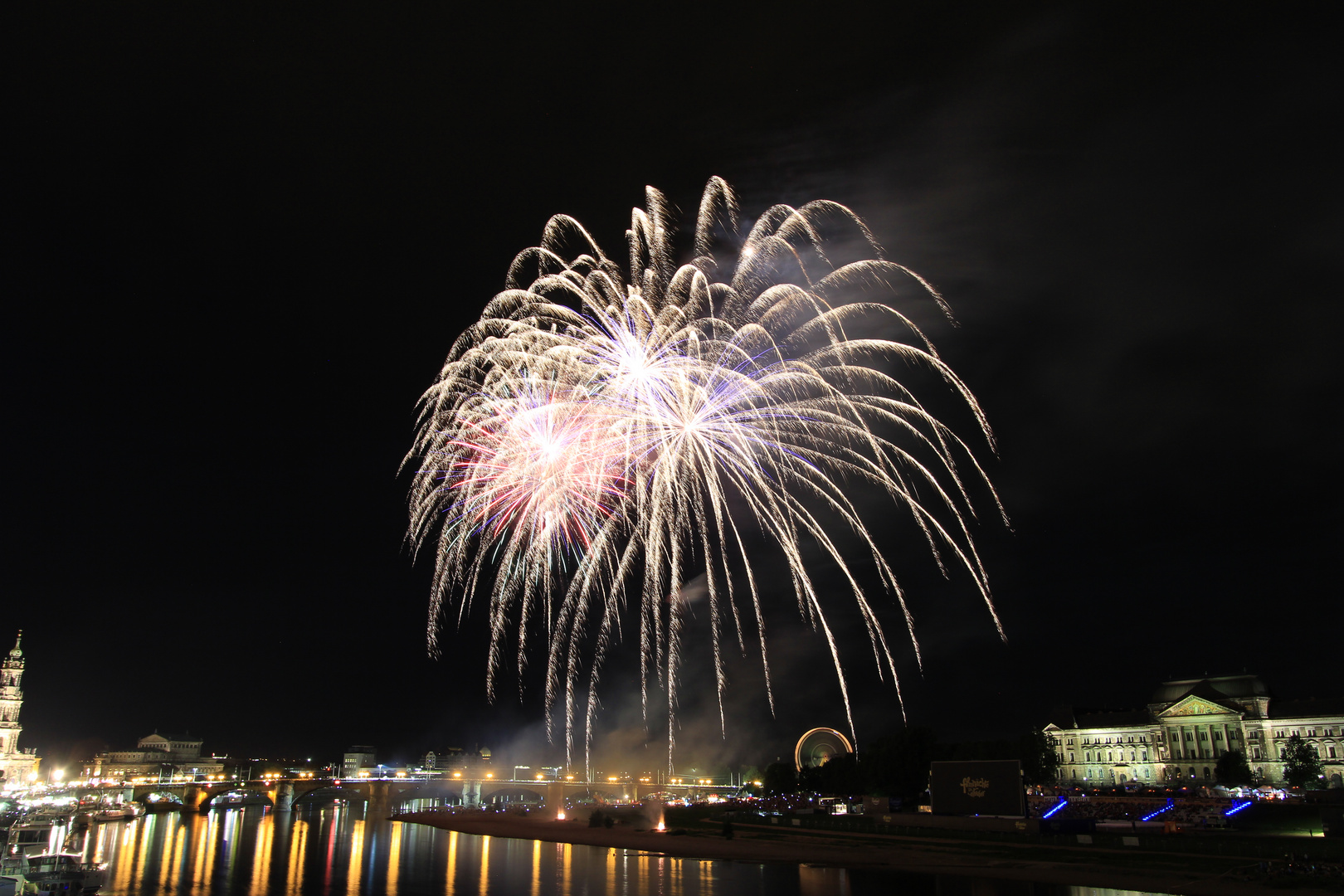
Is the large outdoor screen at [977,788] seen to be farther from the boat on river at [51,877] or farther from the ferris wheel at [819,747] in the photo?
the boat on river at [51,877]

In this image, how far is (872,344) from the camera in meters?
30.2

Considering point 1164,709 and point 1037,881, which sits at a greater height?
point 1164,709

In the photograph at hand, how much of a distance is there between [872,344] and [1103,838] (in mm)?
37696

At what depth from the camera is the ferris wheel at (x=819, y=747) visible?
4414 inches

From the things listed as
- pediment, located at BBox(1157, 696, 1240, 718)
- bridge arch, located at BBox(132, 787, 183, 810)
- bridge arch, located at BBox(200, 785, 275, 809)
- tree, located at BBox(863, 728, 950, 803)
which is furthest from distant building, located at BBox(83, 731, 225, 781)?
pediment, located at BBox(1157, 696, 1240, 718)

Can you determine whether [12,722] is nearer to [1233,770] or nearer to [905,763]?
[905,763]

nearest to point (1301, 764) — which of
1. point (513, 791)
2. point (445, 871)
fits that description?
point (445, 871)

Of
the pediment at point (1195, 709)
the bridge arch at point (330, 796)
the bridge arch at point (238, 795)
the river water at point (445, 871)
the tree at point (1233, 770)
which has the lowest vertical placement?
the bridge arch at point (330, 796)

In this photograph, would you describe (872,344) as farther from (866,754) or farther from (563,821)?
(563,821)

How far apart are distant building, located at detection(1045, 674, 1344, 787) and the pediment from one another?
10 centimetres

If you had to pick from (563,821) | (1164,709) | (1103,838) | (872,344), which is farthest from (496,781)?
(872,344)

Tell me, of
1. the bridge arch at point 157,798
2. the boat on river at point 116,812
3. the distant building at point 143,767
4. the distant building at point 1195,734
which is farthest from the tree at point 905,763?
the distant building at point 143,767

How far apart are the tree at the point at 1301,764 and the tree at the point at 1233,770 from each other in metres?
3.89

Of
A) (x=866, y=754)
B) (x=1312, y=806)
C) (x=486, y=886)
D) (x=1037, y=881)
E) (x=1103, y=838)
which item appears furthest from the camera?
(x=866, y=754)
